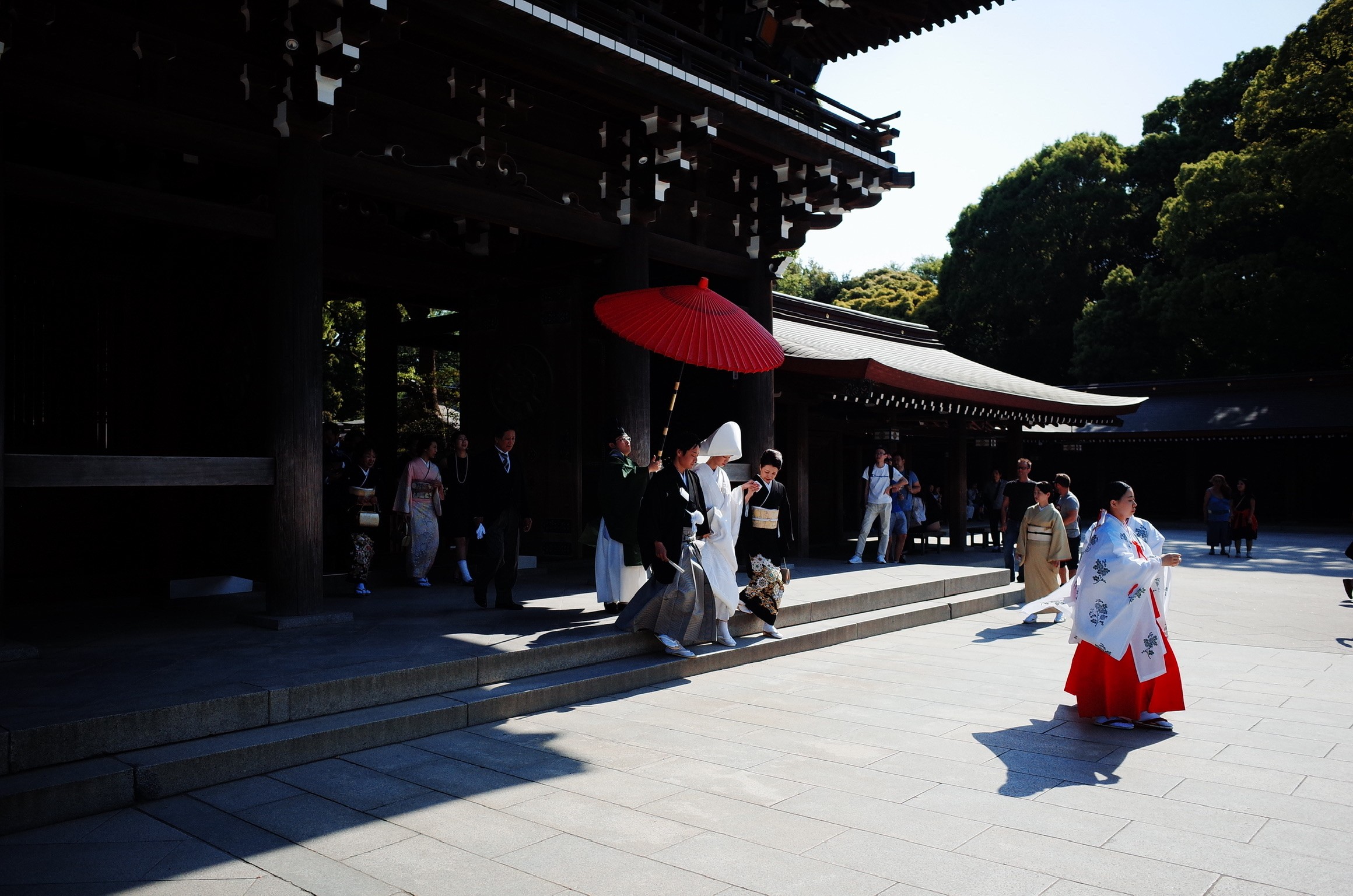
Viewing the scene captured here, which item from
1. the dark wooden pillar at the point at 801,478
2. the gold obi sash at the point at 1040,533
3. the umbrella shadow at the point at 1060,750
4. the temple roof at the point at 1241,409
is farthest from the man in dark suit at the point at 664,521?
the temple roof at the point at 1241,409

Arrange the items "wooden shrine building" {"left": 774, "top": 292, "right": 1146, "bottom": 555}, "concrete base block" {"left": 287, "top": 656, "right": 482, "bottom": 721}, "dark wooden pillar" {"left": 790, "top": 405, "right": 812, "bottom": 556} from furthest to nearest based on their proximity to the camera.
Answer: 1. "wooden shrine building" {"left": 774, "top": 292, "right": 1146, "bottom": 555}
2. "dark wooden pillar" {"left": 790, "top": 405, "right": 812, "bottom": 556}
3. "concrete base block" {"left": 287, "top": 656, "right": 482, "bottom": 721}

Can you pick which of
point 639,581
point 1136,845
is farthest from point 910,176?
point 1136,845

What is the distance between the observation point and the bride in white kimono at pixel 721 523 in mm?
7168

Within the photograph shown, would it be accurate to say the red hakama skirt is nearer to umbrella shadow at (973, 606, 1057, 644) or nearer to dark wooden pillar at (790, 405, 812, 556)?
umbrella shadow at (973, 606, 1057, 644)

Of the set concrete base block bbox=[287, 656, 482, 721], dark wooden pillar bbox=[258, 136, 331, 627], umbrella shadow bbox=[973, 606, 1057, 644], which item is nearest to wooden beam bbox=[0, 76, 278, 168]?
dark wooden pillar bbox=[258, 136, 331, 627]

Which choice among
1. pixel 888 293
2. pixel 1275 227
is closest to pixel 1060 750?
pixel 1275 227

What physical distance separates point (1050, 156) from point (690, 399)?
2854 cm

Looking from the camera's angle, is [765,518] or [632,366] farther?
[632,366]

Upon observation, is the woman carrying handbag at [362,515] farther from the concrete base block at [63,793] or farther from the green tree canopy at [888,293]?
→ the green tree canopy at [888,293]

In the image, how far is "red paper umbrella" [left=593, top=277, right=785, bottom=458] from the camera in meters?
6.86

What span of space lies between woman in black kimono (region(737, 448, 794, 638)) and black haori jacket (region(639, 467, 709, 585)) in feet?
3.29

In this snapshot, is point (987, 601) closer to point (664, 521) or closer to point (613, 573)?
point (613, 573)

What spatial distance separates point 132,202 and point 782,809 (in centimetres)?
565

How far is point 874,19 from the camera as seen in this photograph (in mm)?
10438
